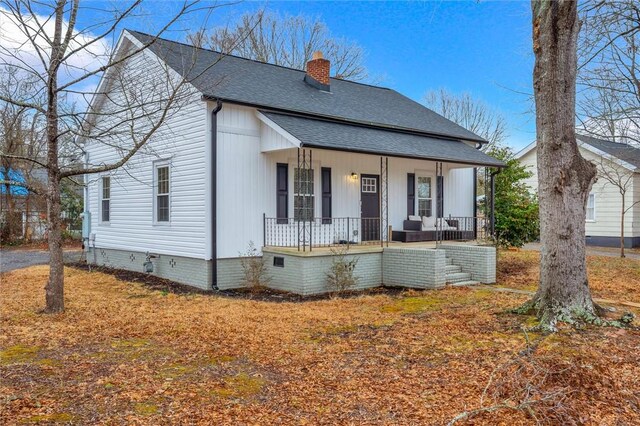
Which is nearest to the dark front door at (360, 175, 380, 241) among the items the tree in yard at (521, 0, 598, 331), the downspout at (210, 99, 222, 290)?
the downspout at (210, 99, 222, 290)

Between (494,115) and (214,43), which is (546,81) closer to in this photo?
(214,43)

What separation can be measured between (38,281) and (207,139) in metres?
5.49

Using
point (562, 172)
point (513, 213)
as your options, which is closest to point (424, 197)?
point (513, 213)

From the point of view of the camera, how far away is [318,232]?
39.9 ft

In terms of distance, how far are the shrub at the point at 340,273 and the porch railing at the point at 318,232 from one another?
0.55 m

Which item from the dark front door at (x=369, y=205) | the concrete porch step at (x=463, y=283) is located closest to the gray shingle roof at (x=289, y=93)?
the dark front door at (x=369, y=205)

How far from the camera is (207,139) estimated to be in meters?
10.6

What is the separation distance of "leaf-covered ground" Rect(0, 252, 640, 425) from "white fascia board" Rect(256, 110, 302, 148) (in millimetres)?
3463

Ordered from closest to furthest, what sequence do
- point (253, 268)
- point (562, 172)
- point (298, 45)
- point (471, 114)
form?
point (562, 172) < point (253, 268) < point (298, 45) < point (471, 114)

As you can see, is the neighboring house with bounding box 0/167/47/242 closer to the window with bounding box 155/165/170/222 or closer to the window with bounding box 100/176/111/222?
the window with bounding box 100/176/111/222

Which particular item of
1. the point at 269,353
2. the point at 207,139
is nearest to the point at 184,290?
the point at 207,139

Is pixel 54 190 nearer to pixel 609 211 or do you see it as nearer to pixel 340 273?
pixel 340 273

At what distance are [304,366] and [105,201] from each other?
1231 cm

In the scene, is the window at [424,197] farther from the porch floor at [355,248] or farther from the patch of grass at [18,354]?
the patch of grass at [18,354]
